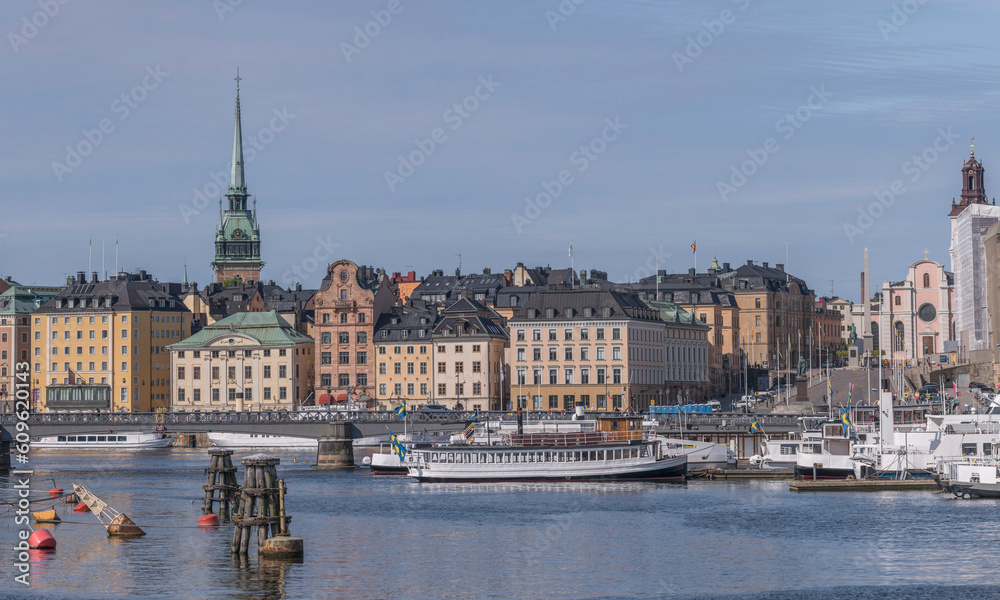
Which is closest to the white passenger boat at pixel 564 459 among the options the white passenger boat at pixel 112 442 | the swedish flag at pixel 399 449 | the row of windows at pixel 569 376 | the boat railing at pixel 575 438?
the boat railing at pixel 575 438

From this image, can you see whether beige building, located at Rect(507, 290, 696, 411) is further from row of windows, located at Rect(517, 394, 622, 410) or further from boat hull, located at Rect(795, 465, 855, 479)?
boat hull, located at Rect(795, 465, 855, 479)

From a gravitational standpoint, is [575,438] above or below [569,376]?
below

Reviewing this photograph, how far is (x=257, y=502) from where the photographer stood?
69125 millimetres

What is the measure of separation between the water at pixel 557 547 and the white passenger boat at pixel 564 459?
4.10 m

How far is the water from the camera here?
207 feet

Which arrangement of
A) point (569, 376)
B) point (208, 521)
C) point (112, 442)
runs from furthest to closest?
point (569, 376)
point (112, 442)
point (208, 521)

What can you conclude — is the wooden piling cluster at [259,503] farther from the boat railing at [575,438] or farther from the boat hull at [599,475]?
the boat railing at [575,438]

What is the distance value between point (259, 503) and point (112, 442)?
396ft

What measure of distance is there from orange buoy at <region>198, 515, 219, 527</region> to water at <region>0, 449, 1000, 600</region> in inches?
44.8

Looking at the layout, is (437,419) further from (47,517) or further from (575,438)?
(47,517)

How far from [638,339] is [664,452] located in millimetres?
67411

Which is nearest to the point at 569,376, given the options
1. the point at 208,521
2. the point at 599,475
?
the point at 599,475

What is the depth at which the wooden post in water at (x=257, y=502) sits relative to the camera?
6756 centimetres

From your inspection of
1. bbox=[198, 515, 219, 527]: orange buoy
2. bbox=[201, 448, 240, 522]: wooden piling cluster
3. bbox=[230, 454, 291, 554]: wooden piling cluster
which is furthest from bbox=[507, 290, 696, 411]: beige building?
bbox=[230, 454, 291, 554]: wooden piling cluster
